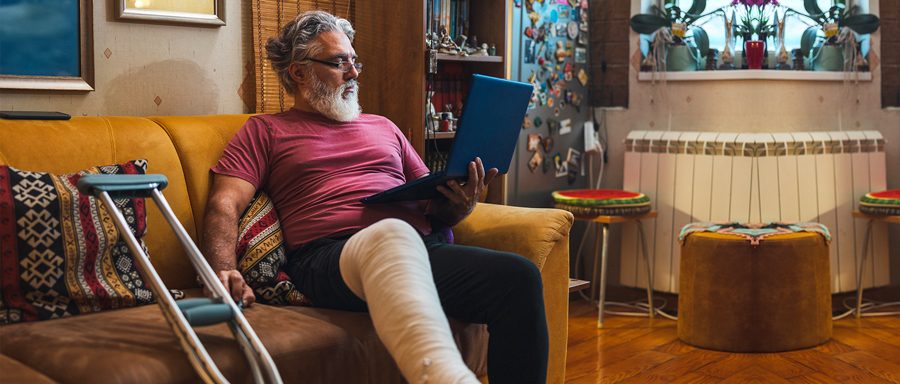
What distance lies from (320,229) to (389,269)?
0.50 metres

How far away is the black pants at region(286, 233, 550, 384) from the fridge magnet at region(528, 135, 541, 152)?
1.54m

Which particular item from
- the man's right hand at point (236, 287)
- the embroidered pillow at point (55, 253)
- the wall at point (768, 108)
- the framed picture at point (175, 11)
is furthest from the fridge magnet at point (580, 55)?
the embroidered pillow at point (55, 253)

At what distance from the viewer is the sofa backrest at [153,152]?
64.0 inches

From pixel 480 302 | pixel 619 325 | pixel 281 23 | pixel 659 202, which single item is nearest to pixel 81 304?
pixel 480 302

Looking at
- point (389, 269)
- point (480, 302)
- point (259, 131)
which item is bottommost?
point (480, 302)

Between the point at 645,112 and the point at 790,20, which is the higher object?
the point at 790,20

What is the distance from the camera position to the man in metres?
1.27

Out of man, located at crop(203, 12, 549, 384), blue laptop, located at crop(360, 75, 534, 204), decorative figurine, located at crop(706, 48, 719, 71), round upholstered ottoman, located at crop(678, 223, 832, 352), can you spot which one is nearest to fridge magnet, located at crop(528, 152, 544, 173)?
round upholstered ottoman, located at crop(678, 223, 832, 352)

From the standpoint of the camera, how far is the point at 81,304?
57.4 inches

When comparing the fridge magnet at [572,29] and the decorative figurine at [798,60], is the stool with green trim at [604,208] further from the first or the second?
the decorative figurine at [798,60]

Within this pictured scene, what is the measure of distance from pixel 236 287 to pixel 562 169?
208 centimetres

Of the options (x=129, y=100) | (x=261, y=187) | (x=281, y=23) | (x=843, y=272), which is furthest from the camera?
(x=843, y=272)

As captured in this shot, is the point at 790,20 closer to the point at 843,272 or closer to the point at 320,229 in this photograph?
the point at 843,272

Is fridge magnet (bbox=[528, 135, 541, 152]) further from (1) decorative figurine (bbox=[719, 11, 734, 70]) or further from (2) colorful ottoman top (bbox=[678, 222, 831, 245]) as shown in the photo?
(1) decorative figurine (bbox=[719, 11, 734, 70])
